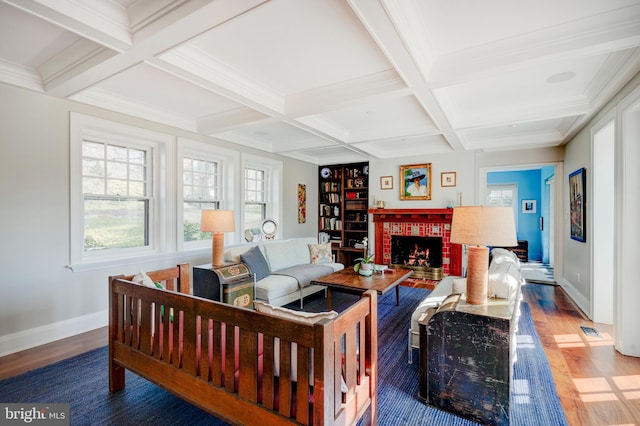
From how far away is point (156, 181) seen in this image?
13.0ft

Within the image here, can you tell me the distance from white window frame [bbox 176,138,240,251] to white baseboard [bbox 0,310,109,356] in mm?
1202

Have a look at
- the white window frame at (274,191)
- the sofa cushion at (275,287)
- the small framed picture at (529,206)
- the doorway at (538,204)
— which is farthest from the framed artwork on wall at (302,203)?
the small framed picture at (529,206)

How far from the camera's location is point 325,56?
8.18 ft

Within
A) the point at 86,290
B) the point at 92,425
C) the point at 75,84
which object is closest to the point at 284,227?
the point at 86,290

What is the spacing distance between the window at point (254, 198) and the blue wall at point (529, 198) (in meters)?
6.12

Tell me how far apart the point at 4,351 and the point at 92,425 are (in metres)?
1.70

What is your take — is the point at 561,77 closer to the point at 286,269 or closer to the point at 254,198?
the point at 286,269

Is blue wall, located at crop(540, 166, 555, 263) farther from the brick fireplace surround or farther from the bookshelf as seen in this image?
the bookshelf

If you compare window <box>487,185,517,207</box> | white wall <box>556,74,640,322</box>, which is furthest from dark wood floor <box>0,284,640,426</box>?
window <box>487,185,517,207</box>

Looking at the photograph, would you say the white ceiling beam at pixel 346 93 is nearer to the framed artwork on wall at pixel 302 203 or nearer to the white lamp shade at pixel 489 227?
the white lamp shade at pixel 489 227

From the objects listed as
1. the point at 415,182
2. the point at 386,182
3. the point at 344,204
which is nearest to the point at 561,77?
the point at 415,182

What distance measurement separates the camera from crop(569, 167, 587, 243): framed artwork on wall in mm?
3816

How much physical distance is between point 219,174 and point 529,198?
Answer: 765 cm

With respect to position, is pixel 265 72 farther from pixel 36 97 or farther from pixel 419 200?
pixel 419 200
